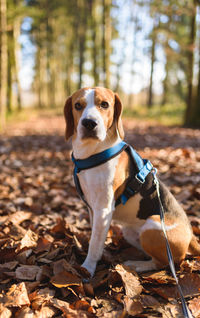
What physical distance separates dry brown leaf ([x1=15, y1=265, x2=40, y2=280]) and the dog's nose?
4.66 feet

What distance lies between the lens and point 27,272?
250 centimetres

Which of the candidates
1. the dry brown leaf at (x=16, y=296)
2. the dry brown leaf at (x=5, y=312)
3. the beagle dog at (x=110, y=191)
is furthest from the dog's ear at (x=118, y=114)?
the dry brown leaf at (x=5, y=312)

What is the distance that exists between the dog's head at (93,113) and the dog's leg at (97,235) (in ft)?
2.40

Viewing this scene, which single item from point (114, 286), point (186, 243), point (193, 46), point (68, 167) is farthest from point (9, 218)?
point (193, 46)

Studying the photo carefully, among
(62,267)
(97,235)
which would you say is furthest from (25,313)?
(97,235)

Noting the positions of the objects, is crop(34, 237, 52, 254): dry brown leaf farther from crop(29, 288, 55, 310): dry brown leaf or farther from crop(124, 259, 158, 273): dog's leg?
crop(124, 259, 158, 273): dog's leg

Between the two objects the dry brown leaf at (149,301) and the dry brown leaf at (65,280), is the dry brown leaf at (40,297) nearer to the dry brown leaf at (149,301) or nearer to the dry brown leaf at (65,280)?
the dry brown leaf at (65,280)

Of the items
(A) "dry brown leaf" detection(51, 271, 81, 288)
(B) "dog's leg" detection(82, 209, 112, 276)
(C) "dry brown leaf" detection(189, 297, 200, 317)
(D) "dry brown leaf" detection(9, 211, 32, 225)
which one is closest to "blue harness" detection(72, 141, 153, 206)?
(B) "dog's leg" detection(82, 209, 112, 276)

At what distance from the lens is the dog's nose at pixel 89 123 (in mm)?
2342

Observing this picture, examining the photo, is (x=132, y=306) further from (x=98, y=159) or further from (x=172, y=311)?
(x=98, y=159)

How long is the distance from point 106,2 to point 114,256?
18.6 meters

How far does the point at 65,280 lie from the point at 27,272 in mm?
397

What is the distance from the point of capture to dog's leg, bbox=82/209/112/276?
8.45 ft

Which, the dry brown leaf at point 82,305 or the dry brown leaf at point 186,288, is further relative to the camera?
the dry brown leaf at point 186,288
